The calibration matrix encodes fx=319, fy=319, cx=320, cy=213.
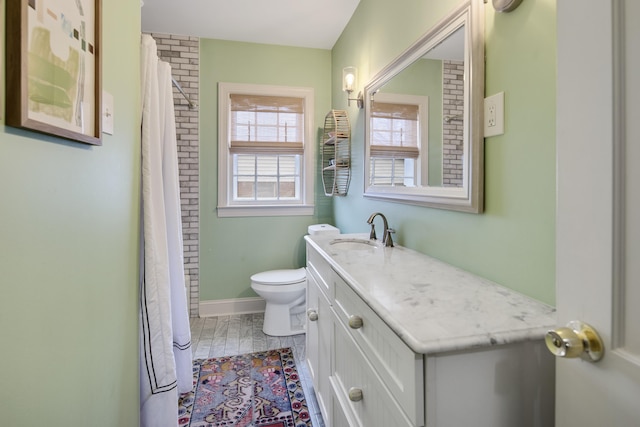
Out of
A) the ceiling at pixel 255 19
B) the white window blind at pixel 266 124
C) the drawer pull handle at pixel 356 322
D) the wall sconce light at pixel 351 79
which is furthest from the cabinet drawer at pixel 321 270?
the ceiling at pixel 255 19

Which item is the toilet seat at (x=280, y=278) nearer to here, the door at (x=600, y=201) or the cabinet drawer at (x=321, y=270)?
the cabinet drawer at (x=321, y=270)

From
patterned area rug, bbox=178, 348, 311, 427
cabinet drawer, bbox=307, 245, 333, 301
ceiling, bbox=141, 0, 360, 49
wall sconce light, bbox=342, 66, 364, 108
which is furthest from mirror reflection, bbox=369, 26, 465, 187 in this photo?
patterned area rug, bbox=178, 348, 311, 427

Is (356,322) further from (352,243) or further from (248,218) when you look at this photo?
(248,218)

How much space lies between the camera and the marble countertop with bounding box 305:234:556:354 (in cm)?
70

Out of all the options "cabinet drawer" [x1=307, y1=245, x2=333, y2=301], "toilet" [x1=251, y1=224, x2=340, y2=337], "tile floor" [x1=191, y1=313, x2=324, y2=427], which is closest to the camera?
"cabinet drawer" [x1=307, y1=245, x2=333, y2=301]

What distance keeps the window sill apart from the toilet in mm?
678

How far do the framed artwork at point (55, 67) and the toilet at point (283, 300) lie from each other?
1.80 meters

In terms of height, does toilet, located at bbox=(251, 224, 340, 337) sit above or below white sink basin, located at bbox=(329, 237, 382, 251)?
below

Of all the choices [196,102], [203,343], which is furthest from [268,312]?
[196,102]

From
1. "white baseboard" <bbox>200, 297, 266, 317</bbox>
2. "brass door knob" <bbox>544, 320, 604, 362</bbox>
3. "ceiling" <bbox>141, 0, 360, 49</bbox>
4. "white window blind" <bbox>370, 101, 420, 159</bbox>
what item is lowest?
"white baseboard" <bbox>200, 297, 266, 317</bbox>

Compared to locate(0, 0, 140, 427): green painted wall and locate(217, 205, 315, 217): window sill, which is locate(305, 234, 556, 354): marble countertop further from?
locate(217, 205, 315, 217): window sill

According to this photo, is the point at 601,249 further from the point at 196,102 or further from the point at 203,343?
the point at 196,102

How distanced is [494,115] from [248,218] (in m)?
2.43

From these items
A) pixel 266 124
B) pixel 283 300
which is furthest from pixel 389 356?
pixel 266 124
